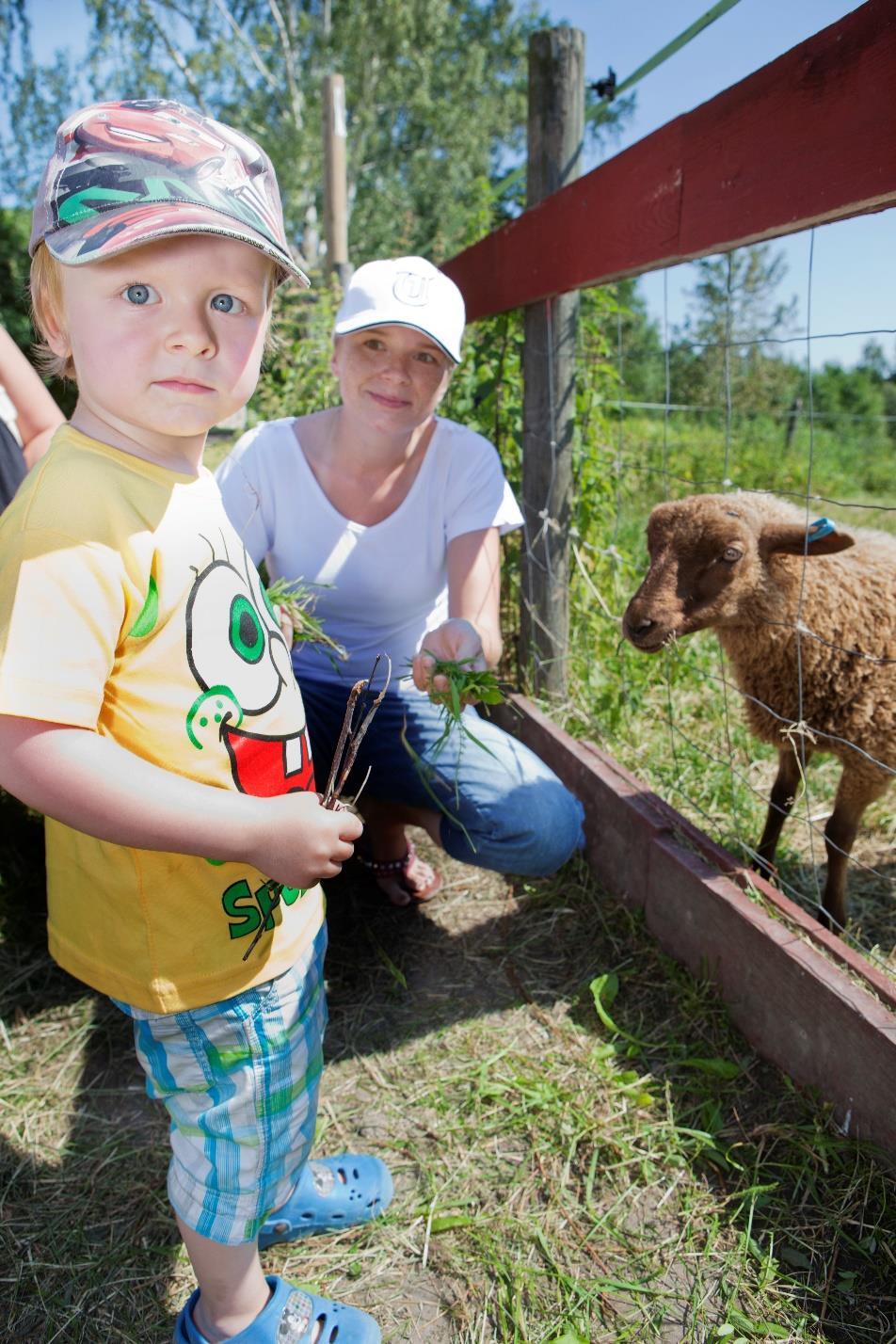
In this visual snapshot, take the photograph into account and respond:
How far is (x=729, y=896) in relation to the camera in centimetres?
213

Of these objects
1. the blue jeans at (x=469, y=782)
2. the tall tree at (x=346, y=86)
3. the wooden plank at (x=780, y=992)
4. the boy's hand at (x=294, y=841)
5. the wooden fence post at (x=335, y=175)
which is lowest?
the wooden plank at (x=780, y=992)

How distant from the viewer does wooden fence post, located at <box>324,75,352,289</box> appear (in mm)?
7758

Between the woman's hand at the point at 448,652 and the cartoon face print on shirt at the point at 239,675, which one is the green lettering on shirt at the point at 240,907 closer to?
the cartoon face print on shirt at the point at 239,675

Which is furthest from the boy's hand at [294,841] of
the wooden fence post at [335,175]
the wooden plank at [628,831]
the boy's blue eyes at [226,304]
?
the wooden fence post at [335,175]

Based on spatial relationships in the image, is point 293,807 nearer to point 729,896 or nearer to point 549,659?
point 729,896

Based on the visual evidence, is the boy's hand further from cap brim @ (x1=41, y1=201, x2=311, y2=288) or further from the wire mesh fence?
the wire mesh fence

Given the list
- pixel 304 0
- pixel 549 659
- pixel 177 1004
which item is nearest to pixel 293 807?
pixel 177 1004

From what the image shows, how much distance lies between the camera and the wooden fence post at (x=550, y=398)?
10.1 ft

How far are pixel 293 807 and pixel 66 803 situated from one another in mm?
269

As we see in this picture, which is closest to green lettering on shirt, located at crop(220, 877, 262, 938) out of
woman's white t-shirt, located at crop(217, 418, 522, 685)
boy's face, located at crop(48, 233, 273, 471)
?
boy's face, located at crop(48, 233, 273, 471)

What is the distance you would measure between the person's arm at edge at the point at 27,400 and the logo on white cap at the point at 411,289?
3.12 ft

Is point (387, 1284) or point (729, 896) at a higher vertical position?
point (729, 896)

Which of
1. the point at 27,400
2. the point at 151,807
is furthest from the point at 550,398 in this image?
the point at 151,807

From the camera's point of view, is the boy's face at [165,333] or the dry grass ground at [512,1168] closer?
the boy's face at [165,333]
